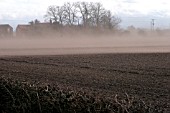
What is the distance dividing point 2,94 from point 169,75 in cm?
1061

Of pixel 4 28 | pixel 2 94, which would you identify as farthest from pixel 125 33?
pixel 2 94

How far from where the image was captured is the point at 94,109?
10625mm

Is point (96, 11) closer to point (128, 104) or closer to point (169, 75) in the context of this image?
point (169, 75)

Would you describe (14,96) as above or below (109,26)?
below

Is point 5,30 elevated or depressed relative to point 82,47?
elevated

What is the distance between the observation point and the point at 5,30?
115000 mm

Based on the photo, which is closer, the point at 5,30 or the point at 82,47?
the point at 82,47

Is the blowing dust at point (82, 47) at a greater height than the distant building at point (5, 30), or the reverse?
the distant building at point (5, 30)

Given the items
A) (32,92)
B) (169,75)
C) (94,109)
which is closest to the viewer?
(94,109)

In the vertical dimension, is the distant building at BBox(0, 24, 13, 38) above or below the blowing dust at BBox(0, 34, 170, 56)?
above

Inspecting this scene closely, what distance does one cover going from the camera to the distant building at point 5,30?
11019cm

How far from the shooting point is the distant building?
11019cm

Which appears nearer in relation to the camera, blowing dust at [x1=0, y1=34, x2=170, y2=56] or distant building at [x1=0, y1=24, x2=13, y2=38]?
blowing dust at [x1=0, y1=34, x2=170, y2=56]

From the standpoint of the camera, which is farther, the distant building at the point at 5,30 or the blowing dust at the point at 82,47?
the distant building at the point at 5,30
